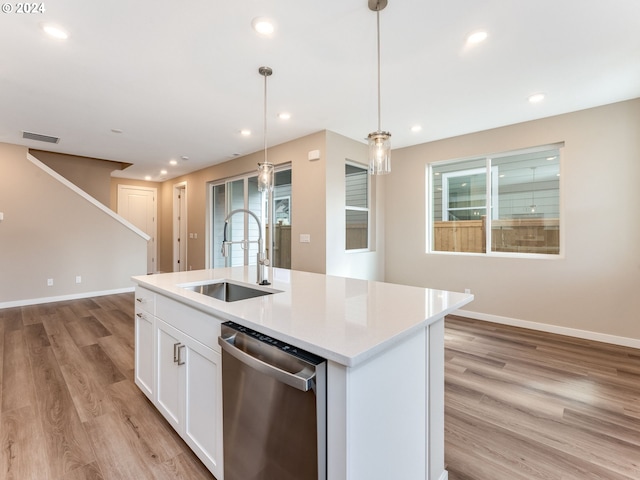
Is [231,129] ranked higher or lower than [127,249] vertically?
higher

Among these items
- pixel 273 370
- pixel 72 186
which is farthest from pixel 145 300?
pixel 72 186

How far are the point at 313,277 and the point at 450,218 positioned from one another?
307 centimetres

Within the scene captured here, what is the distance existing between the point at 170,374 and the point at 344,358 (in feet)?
4.61

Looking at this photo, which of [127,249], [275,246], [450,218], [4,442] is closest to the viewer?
[4,442]

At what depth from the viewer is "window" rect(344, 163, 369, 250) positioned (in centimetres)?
448

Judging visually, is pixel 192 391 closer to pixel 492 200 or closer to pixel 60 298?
pixel 492 200

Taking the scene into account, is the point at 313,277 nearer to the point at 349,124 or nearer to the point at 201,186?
the point at 349,124

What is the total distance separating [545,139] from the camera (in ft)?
11.7

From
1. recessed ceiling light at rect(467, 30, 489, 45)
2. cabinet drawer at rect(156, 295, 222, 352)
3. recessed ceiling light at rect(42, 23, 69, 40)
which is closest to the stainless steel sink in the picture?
cabinet drawer at rect(156, 295, 222, 352)

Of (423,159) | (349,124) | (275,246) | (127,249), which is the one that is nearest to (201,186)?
(127,249)

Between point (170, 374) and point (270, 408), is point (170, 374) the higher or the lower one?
the lower one

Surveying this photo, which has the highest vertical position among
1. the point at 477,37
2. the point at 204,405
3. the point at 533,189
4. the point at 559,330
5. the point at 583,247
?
the point at 477,37

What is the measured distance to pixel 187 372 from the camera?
1576mm

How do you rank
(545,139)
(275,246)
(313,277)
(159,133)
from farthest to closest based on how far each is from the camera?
(275,246)
(159,133)
(545,139)
(313,277)
